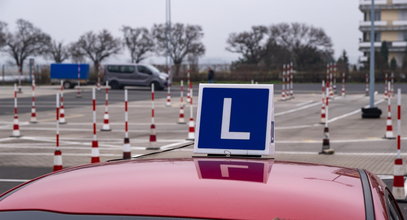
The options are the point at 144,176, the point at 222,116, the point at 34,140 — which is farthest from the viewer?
the point at 34,140

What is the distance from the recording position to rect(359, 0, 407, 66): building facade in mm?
93188

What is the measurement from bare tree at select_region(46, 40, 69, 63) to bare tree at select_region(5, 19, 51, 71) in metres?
0.68

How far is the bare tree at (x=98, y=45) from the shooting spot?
263 feet

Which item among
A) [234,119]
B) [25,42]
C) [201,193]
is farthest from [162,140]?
[25,42]

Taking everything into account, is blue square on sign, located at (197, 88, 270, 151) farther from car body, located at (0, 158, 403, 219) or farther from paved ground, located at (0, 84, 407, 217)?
paved ground, located at (0, 84, 407, 217)

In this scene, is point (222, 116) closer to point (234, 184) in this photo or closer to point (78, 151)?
point (234, 184)

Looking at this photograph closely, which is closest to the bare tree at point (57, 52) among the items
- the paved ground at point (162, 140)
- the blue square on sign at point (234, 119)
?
the paved ground at point (162, 140)

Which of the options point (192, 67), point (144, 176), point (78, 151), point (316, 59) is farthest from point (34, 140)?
point (316, 59)

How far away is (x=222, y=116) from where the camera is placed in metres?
4.53

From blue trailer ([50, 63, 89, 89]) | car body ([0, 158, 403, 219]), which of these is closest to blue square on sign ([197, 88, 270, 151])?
car body ([0, 158, 403, 219])

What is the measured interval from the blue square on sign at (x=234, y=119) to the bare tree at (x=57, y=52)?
73692mm

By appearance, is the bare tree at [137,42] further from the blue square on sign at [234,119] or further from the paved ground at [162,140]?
the blue square on sign at [234,119]

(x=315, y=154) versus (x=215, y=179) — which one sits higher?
(x=215, y=179)

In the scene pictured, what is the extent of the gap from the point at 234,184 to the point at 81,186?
0.56 m
